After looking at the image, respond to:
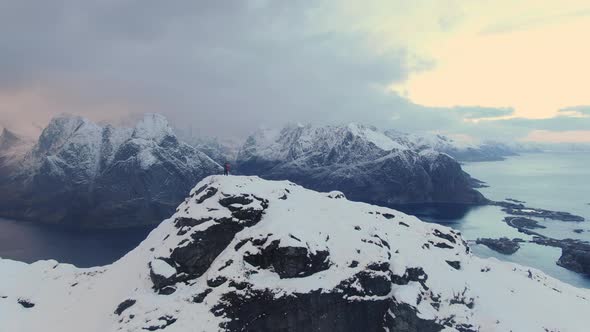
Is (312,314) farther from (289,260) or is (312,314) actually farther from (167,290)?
(167,290)

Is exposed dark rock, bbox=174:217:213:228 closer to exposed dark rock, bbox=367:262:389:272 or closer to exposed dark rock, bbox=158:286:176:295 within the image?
exposed dark rock, bbox=158:286:176:295

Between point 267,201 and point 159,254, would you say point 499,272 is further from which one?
point 159,254

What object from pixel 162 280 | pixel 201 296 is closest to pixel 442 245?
pixel 201 296

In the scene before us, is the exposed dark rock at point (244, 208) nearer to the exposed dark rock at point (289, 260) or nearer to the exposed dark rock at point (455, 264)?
the exposed dark rock at point (289, 260)

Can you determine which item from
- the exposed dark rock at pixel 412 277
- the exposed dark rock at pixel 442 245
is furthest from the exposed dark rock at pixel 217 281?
the exposed dark rock at pixel 442 245

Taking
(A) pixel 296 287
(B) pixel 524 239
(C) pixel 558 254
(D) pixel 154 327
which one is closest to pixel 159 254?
(D) pixel 154 327

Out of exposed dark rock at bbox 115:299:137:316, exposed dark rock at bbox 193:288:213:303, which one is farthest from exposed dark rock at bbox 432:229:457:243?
exposed dark rock at bbox 115:299:137:316
